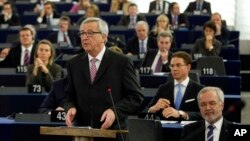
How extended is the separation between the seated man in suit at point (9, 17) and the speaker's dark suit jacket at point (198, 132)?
10.0m

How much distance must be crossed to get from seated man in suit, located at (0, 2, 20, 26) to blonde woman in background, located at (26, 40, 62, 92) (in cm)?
637

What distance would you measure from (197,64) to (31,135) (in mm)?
3762

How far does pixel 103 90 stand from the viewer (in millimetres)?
5301

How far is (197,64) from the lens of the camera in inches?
412

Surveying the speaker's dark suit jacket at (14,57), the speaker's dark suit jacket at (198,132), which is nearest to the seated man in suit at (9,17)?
the speaker's dark suit jacket at (14,57)

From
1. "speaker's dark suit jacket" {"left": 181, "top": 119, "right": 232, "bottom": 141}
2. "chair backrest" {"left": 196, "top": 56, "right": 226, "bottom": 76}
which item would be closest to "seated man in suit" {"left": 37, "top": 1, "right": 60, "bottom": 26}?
"chair backrest" {"left": 196, "top": 56, "right": 226, "bottom": 76}

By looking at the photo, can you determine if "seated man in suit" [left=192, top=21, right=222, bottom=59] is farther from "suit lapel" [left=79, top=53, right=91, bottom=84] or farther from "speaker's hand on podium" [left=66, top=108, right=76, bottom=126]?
"speaker's hand on podium" [left=66, top=108, right=76, bottom=126]

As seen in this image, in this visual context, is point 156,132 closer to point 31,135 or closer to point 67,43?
point 31,135

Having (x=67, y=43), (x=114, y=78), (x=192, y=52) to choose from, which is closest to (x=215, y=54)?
(x=192, y=52)

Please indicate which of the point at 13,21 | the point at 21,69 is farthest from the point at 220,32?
the point at 21,69

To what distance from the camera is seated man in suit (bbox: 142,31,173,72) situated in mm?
10516

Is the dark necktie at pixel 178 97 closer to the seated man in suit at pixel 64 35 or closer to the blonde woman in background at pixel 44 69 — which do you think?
the blonde woman in background at pixel 44 69

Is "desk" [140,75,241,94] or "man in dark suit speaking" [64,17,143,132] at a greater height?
"man in dark suit speaking" [64,17,143,132]

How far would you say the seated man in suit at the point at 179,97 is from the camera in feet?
22.8
